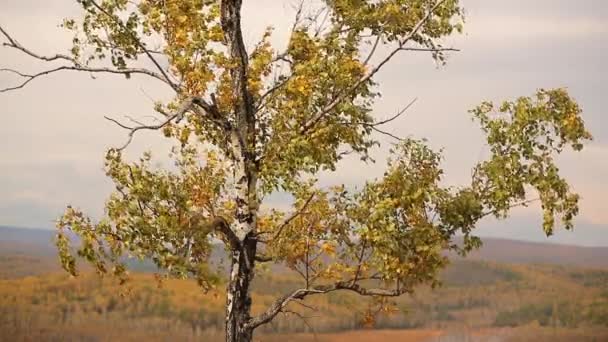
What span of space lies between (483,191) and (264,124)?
6.58m

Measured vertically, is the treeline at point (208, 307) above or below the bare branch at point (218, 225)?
below

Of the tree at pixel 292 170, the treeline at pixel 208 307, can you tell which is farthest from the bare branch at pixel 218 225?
the treeline at pixel 208 307

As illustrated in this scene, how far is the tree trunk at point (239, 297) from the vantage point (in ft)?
72.2

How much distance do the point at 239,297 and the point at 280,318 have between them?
3793 inches

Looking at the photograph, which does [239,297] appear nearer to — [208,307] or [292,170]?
[292,170]

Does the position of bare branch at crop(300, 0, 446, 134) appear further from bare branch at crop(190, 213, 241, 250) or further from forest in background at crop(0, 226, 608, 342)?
forest in background at crop(0, 226, 608, 342)

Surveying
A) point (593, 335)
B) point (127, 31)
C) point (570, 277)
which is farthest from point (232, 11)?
point (570, 277)

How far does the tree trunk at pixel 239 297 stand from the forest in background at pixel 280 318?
7584 centimetres

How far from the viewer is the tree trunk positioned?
2202 cm

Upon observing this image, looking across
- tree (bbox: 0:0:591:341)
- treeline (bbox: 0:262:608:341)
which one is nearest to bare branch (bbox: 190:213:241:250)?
tree (bbox: 0:0:591:341)

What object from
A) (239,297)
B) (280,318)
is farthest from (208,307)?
(239,297)

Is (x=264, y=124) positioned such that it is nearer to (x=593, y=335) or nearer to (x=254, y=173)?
(x=254, y=173)

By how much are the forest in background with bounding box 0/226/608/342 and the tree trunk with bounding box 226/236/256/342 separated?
2986 inches

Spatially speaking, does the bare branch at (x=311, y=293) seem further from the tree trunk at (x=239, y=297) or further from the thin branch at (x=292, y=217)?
the thin branch at (x=292, y=217)
